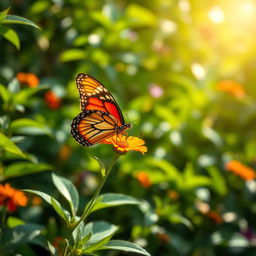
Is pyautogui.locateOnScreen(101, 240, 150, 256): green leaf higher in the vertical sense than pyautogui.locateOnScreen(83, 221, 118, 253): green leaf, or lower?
higher

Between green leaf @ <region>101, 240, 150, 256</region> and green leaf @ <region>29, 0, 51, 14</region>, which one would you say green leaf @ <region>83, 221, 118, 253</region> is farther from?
green leaf @ <region>29, 0, 51, 14</region>

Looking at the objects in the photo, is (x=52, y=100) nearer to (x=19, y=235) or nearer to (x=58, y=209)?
(x=19, y=235)

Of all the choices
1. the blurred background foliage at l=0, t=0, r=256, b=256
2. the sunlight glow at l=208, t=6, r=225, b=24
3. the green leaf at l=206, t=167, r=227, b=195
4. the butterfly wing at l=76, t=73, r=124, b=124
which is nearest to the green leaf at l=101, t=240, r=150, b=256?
the butterfly wing at l=76, t=73, r=124, b=124

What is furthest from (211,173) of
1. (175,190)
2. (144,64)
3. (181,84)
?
(144,64)

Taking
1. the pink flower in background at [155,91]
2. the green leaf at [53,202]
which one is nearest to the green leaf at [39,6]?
the pink flower in background at [155,91]

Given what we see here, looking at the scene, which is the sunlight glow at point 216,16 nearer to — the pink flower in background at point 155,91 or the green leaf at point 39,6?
the pink flower in background at point 155,91

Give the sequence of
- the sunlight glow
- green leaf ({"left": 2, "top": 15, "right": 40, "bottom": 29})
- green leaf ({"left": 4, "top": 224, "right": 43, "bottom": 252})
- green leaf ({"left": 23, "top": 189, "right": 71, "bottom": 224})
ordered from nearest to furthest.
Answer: green leaf ({"left": 23, "top": 189, "right": 71, "bottom": 224}) < green leaf ({"left": 2, "top": 15, "right": 40, "bottom": 29}) < green leaf ({"left": 4, "top": 224, "right": 43, "bottom": 252}) < the sunlight glow
